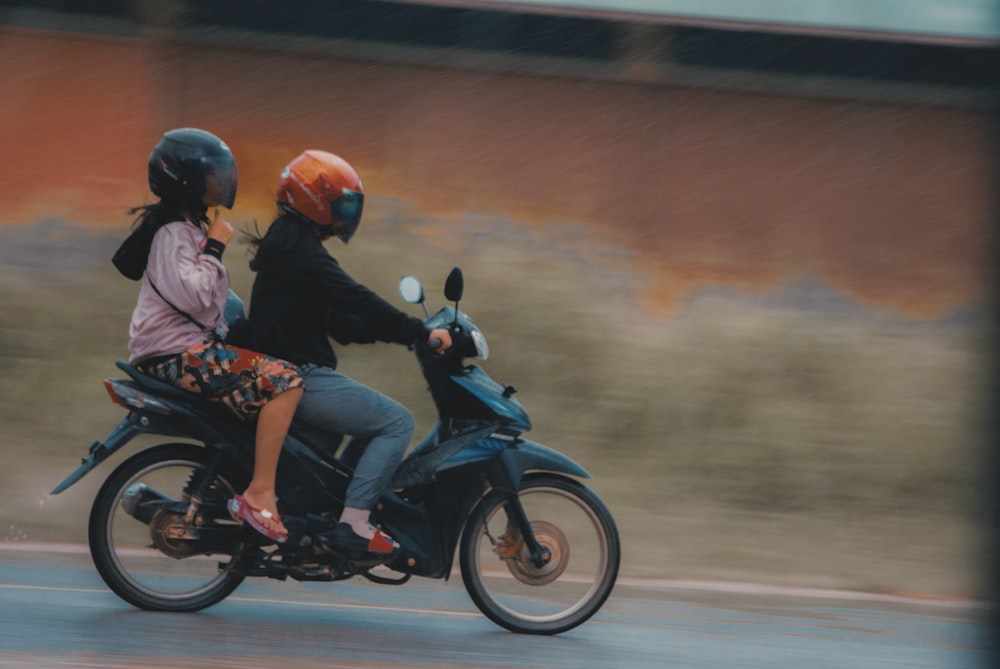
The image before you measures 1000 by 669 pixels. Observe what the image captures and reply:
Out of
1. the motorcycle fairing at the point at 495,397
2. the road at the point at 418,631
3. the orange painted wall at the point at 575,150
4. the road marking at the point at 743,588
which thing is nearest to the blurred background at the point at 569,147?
the orange painted wall at the point at 575,150

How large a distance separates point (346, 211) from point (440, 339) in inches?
25.3

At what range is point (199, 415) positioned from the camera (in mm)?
5289

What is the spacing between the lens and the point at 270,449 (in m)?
5.25

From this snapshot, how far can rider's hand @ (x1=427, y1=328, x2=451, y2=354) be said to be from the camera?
17.7 feet

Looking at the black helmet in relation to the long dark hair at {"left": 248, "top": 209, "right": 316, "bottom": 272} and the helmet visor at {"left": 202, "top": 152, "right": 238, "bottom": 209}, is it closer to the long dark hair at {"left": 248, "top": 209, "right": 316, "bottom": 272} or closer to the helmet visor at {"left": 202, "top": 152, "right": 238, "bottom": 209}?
the helmet visor at {"left": 202, "top": 152, "right": 238, "bottom": 209}

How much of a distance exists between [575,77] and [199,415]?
629 centimetres

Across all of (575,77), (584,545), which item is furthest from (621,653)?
(575,77)

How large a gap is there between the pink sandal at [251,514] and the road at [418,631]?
1.26 ft

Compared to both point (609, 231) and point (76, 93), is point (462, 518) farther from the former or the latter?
point (76, 93)

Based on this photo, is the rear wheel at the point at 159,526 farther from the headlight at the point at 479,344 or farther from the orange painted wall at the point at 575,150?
the orange painted wall at the point at 575,150

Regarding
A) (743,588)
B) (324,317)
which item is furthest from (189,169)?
(743,588)

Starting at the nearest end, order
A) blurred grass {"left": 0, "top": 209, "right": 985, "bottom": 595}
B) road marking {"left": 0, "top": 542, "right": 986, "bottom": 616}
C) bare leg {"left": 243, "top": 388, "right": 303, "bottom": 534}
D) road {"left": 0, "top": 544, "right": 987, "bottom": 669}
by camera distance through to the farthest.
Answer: road {"left": 0, "top": 544, "right": 987, "bottom": 669} → bare leg {"left": 243, "top": 388, "right": 303, "bottom": 534} → road marking {"left": 0, "top": 542, "right": 986, "bottom": 616} → blurred grass {"left": 0, "top": 209, "right": 985, "bottom": 595}

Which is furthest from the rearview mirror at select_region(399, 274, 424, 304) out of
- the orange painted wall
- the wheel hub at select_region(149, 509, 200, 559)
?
the orange painted wall

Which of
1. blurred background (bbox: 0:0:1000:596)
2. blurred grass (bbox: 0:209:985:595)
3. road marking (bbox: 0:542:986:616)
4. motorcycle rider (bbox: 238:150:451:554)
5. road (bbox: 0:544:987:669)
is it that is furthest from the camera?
blurred background (bbox: 0:0:1000:596)
